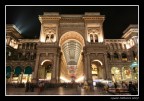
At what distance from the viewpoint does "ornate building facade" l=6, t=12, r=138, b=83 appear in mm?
32188

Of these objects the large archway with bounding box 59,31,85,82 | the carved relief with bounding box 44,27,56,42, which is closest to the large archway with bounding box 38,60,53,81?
the carved relief with bounding box 44,27,56,42

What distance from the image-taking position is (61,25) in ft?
120

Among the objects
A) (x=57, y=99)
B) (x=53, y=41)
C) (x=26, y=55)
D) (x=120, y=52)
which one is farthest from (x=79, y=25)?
(x=57, y=99)

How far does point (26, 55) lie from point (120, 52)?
2917cm

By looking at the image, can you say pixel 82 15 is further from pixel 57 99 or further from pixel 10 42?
pixel 57 99

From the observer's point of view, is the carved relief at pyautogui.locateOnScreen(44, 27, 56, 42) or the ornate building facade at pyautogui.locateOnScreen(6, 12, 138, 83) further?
the carved relief at pyautogui.locateOnScreen(44, 27, 56, 42)

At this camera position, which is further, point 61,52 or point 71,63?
point 71,63

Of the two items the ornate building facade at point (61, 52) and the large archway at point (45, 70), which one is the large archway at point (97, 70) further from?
the large archway at point (45, 70)

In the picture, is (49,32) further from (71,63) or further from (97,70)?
(71,63)

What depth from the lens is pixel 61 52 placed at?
→ 1425 inches

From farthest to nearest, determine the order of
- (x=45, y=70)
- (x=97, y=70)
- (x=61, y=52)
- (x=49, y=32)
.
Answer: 1. (x=61, y=52)
2. (x=49, y=32)
3. (x=97, y=70)
4. (x=45, y=70)

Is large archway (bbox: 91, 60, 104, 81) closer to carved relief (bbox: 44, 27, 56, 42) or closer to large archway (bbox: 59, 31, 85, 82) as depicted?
large archway (bbox: 59, 31, 85, 82)

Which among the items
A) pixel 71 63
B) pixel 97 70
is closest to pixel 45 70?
pixel 97 70

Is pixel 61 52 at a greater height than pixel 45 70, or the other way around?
pixel 61 52
